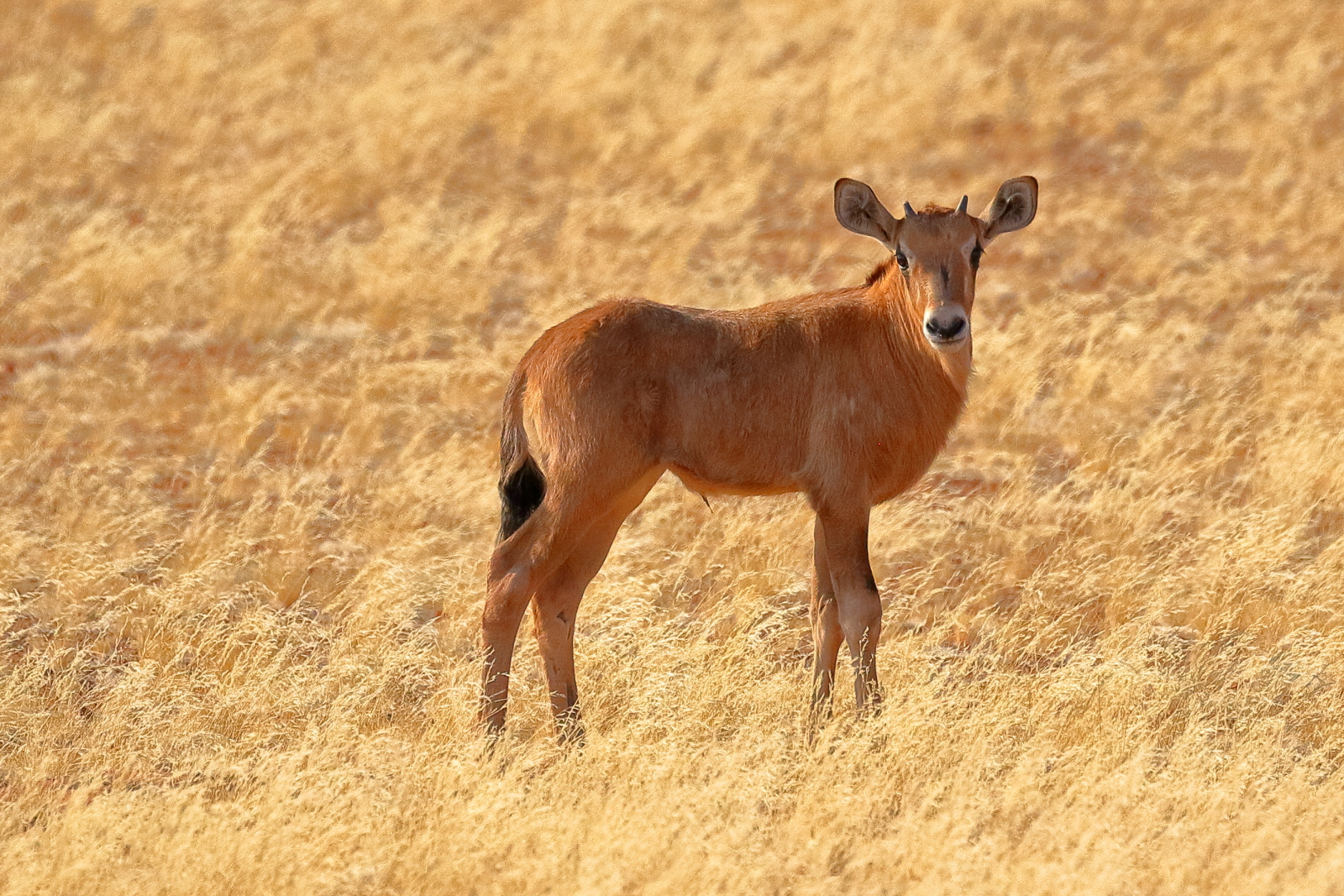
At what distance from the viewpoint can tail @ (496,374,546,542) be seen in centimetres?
815

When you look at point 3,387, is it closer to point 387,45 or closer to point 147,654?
point 147,654

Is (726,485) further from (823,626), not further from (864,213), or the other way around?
(864,213)

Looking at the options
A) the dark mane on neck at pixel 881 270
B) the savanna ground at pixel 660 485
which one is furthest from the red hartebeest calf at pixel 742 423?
the savanna ground at pixel 660 485

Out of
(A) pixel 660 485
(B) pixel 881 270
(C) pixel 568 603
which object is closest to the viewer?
(C) pixel 568 603

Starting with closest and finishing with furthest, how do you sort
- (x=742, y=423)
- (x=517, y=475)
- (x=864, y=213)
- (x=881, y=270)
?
(x=742, y=423) → (x=517, y=475) → (x=864, y=213) → (x=881, y=270)

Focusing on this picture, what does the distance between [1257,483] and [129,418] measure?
9.13 m

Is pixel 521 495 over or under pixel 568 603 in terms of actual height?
over

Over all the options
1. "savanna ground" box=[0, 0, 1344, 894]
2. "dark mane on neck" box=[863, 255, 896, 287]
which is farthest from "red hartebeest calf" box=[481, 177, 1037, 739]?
"savanna ground" box=[0, 0, 1344, 894]

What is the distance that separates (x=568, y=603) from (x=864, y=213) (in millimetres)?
2393

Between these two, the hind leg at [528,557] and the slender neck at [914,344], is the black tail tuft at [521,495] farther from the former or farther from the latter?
the slender neck at [914,344]

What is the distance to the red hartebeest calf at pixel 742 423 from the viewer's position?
26.0 ft

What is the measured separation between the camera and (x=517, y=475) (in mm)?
8203

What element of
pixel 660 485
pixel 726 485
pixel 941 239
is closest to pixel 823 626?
pixel 726 485

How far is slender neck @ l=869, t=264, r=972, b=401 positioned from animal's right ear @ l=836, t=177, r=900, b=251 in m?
0.21
